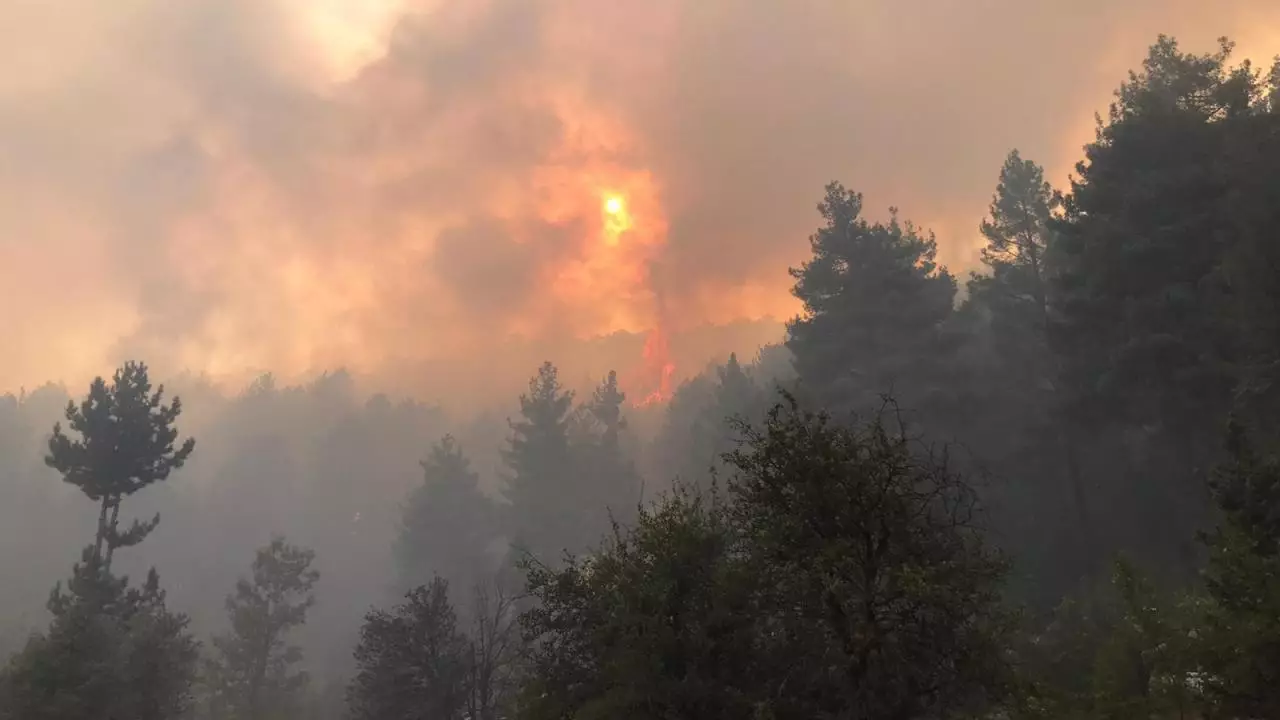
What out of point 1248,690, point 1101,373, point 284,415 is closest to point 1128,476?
point 1101,373

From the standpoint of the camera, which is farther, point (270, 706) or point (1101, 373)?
point (270, 706)

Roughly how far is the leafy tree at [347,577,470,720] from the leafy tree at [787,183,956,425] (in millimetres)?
23662

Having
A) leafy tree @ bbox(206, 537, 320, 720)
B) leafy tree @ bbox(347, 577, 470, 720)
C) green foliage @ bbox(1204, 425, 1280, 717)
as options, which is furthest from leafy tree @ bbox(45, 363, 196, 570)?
green foliage @ bbox(1204, 425, 1280, 717)

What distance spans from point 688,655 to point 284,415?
165m

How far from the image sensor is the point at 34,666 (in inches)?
883

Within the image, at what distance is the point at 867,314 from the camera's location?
A: 4144 cm

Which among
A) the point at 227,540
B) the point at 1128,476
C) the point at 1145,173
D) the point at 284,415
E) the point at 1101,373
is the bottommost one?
the point at 1128,476

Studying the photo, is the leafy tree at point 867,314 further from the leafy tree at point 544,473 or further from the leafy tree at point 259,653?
the leafy tree at point 259,653

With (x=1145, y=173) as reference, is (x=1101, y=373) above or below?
below

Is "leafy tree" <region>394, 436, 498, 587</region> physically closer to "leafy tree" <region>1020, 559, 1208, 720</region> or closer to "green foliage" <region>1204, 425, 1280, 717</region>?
"leafy tree" <region>1020, 559, 1208, 720</region>

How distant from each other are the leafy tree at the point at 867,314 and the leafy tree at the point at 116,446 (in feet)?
114

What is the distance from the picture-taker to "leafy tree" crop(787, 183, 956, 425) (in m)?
39.2

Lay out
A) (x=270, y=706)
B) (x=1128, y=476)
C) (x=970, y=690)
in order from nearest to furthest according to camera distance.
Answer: (x=970, y=690), (x=1128, y=476), (x=270, y=706)

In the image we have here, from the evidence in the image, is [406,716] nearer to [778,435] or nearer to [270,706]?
[778,435]
